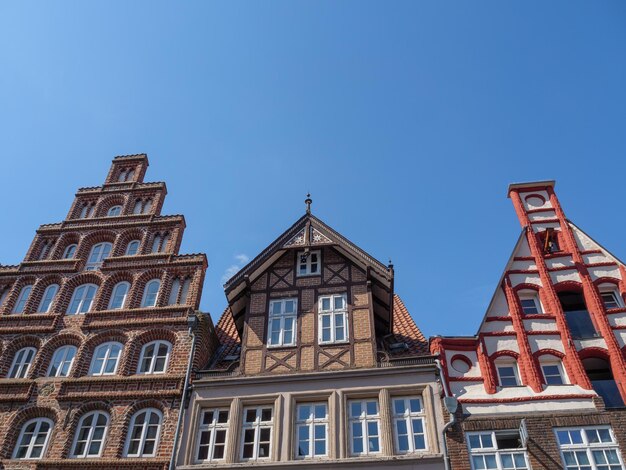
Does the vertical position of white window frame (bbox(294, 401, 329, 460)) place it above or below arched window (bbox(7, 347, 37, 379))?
below

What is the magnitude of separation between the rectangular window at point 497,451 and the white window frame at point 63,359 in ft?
37.5

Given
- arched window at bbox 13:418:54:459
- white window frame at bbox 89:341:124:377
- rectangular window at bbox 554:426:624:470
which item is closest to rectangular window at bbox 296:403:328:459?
rectangular window at bbox 554:426:624:470

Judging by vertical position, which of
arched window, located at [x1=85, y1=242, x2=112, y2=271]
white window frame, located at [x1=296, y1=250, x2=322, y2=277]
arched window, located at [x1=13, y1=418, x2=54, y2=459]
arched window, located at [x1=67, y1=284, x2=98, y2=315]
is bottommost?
arched window, located at [x1=13, y1=418, x2=54, y2=459]

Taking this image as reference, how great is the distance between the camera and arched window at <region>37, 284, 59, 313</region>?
743 inches

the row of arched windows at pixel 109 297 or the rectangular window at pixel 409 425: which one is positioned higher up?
the row of arched windows at pixel 109 297

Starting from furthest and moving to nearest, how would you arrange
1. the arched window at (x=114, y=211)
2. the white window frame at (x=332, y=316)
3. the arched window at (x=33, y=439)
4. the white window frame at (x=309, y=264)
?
1. the arched window at (x=114, y=211)
2. the white window frame at (x=309, y=264)
3. the white window frame at (x=332, y=316)
4. the arched window at (x=33, y=439)

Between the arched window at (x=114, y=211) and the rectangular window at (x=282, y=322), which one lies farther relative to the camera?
the arched window at (x=114, y=211)

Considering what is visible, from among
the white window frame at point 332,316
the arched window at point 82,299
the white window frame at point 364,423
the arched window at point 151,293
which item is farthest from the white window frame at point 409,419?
the arched window at point 82,299

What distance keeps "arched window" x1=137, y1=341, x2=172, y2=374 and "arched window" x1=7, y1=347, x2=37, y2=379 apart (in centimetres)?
349

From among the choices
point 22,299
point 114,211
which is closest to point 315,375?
point 22,299

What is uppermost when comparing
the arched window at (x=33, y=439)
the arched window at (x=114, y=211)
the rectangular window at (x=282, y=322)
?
the arched window at (x=114, y=211)

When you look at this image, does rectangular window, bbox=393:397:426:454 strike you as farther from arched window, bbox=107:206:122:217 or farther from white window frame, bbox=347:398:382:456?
arched window, bbox=107:206:122:217

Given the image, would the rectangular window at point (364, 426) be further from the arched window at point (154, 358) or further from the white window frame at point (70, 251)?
the white window frame at point (70, 251)

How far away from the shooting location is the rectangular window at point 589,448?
12.8 metres
